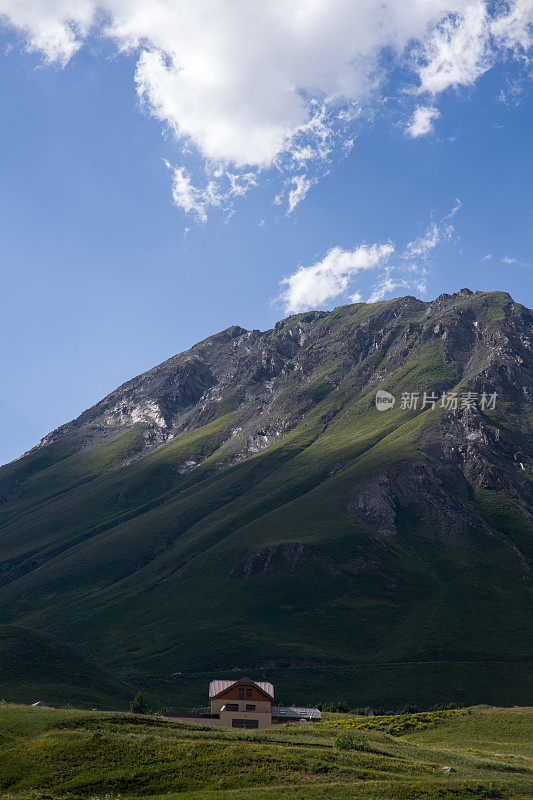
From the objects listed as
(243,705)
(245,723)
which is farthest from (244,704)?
(245,723)

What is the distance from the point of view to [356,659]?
7761 inches

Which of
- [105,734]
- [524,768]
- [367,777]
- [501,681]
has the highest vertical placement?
[105,734]

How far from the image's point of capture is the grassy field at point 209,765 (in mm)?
44375

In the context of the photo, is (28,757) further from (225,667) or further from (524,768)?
(225,667)

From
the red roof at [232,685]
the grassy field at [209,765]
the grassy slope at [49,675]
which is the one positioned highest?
the grassy field at [209,765]

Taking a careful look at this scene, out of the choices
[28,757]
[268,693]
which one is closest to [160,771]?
[28,757]

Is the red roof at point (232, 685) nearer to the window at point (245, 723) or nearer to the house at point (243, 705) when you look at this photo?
the house at point (243, 705)

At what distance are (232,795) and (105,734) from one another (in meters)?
16.8

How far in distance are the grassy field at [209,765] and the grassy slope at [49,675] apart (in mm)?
67224

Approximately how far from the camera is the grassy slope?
125062 mm

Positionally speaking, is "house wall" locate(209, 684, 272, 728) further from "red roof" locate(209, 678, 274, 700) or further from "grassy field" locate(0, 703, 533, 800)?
"grassy field" locate(0, 703, 533, 800)

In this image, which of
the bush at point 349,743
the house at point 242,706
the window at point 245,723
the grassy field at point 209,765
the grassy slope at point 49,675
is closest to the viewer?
the grassy field at point 209,765

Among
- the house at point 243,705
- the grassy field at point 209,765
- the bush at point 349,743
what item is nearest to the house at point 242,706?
the house at point 243,705

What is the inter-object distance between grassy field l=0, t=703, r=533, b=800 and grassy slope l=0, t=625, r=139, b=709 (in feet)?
221
